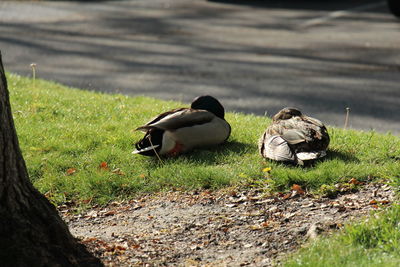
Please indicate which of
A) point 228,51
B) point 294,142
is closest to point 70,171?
point 294,142

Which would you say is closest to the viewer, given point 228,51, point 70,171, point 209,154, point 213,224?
point 213,224

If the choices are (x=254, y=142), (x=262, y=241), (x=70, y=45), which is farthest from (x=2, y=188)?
(x=70, y=45)

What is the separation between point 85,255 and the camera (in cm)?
434

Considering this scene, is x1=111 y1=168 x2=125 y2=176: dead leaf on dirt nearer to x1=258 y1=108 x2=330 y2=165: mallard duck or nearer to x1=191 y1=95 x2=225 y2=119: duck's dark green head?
Answer: x1=191 y1=95 x2=225 y2=119: duck's dark green head

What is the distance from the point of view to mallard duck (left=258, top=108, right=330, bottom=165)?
18.8 ft

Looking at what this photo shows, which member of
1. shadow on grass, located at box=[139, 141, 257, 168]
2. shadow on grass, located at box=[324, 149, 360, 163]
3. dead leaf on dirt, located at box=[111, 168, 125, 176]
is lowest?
dead leaf on dirt, located at box=[111, 168, 125, 176]

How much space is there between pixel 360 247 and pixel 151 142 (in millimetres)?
2357

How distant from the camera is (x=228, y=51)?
1254 centimetres

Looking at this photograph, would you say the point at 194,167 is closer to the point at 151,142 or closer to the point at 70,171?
the point at 151,142

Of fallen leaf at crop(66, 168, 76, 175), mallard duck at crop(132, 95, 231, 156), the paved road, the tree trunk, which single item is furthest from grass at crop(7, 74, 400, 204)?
the paved road

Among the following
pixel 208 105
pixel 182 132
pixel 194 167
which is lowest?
pixel 194 167

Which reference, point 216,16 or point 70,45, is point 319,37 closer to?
point 216,16

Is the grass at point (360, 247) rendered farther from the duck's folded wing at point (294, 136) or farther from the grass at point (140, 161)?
the duck's folded wing at point (294, 136)

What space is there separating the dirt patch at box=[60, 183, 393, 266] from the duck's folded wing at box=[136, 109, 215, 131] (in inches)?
29.7
